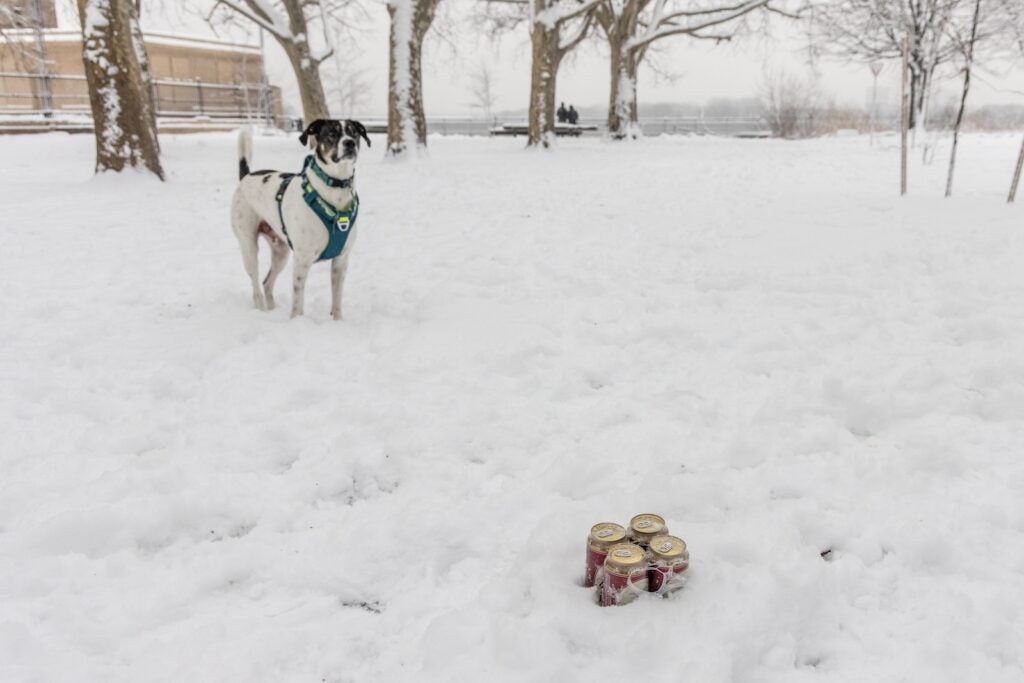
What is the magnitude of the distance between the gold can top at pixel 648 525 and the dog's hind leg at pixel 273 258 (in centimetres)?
392

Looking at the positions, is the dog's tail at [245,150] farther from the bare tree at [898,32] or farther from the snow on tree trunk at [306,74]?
the bare tree at [898,32]

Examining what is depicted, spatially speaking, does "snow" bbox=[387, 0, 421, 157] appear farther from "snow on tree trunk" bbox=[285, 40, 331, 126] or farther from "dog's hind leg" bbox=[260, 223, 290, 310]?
"dog's hind leg" bbox=[260, 223, 290, 310]

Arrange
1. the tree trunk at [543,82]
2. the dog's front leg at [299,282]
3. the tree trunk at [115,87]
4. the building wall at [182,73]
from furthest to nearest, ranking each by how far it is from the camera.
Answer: the building wall at [182,73], the tree trunk at [543,82], the tree trunk at [115,87], the dog's front leg at [299,282]

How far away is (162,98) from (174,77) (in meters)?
6.01

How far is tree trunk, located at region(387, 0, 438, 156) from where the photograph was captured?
13.7m

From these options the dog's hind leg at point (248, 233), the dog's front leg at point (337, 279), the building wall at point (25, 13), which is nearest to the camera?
the dog's front leg at point (337, 279)

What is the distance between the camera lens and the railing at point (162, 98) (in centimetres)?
2495

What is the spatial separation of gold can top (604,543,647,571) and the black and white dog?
3.38 m

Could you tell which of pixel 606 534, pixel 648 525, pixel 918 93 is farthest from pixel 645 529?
pixel 918 93

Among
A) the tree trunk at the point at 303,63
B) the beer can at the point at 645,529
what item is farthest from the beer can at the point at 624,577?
the tree trunk at the point at 303,63

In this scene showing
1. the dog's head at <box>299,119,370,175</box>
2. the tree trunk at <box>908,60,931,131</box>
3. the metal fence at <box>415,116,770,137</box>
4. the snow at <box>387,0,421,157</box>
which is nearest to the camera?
the dog's head at <box>299,119,370,175</box>

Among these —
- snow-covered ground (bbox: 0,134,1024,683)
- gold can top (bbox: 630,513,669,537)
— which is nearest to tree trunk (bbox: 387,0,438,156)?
snow-covered ground (bbox: 0,134,1024,683)

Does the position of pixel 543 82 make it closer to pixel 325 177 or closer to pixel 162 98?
pixel 325 177

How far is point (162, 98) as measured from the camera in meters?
A: 32.8
